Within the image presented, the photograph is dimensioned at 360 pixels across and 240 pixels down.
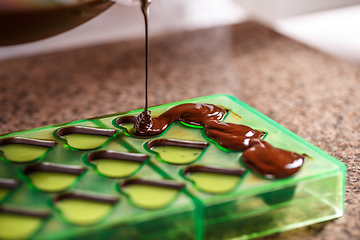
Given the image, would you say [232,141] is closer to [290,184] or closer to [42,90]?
[290,184]

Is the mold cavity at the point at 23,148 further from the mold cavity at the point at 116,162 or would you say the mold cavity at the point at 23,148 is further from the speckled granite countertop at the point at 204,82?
the speckled granite countertop at the point at 204,82

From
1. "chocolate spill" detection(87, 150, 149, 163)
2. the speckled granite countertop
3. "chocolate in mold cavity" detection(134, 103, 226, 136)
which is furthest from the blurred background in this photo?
"chocolate spill" detection(87, 150, 149, 163)

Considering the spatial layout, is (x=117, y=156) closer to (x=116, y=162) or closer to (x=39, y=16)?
(x=116, y=162)

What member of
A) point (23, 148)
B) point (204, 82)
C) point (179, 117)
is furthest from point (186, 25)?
point (23, 148)

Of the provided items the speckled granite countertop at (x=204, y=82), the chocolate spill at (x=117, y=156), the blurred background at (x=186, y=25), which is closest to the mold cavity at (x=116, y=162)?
the chocolate spill at (x=117, y=156)

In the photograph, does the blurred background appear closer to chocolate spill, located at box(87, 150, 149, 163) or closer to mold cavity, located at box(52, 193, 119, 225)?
chocolate spill, located at box(87, 150, 149, 163)

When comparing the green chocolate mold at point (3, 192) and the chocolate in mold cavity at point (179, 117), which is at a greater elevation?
the chocolate in mold cavity at point (179, 117)

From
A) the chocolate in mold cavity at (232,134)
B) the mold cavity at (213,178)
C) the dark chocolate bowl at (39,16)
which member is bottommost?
the mold cavity at (213,178)
